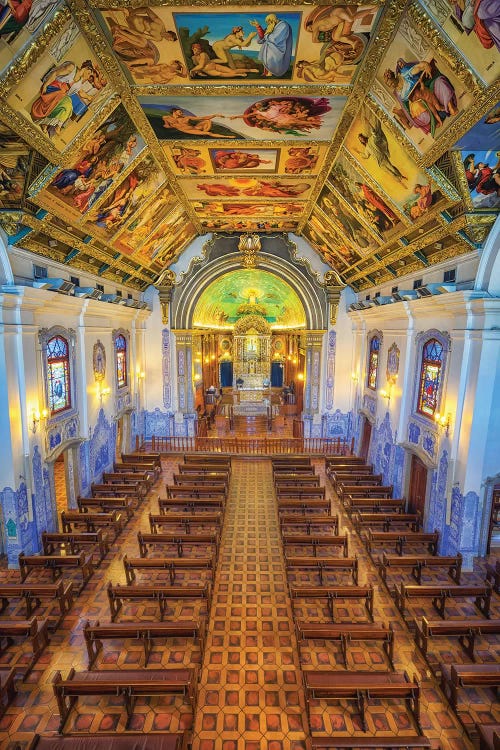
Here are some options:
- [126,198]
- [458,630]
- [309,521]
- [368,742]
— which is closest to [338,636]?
[368,742]

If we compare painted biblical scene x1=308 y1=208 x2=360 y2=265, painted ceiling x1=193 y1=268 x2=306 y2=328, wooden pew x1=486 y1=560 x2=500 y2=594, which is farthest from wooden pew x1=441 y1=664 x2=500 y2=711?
painted ceiling x1=193 y1=268 x2=306 y2=328

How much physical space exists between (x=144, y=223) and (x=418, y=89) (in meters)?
9.45

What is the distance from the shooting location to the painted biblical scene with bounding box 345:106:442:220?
24.1 ft

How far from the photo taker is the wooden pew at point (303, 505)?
11.1 meters

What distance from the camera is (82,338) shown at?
38.4ft

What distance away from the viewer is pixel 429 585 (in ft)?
26.0

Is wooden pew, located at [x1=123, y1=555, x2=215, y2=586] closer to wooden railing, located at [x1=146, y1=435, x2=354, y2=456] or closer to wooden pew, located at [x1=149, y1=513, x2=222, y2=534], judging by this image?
wooden pew, located at [x1=149, y1=513, x2=222, y2=534]

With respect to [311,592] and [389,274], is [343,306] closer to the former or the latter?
[389,274]

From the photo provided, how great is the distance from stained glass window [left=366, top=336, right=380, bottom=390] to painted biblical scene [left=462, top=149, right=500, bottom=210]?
8276 mm

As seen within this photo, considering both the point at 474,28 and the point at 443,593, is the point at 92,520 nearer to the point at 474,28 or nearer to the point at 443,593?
the point at 443,593

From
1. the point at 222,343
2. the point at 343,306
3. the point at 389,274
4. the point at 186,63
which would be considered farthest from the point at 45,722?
the point at 222,343

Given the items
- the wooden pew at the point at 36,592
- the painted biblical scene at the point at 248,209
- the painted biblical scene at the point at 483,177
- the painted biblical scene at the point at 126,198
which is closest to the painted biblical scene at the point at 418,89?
the painted biblical scene at the point at 483,177

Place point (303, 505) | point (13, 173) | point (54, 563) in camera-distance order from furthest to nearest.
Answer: point (303, 505)
point (54, 563)
point (13, 173)

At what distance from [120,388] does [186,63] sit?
493 inches
